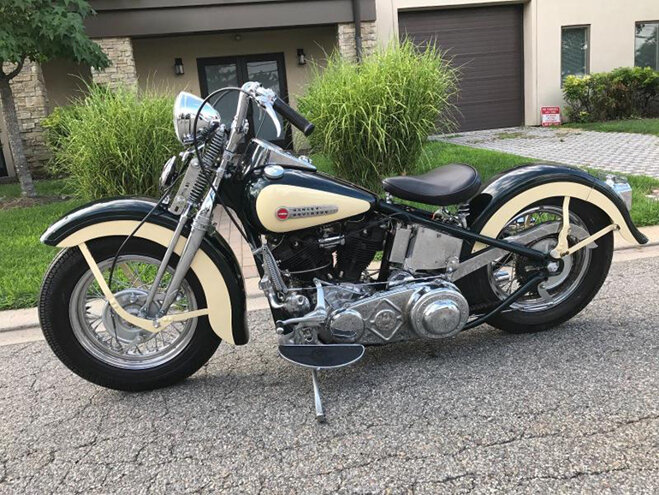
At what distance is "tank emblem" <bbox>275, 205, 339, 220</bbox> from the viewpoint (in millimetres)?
2506

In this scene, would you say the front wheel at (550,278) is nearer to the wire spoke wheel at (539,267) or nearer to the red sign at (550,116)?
the wire spoke wheel at (539,267)

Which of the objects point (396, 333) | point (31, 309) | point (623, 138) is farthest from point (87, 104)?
point (623, 138)

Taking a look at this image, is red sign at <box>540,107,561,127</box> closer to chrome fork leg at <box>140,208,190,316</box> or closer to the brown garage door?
the brown garage door

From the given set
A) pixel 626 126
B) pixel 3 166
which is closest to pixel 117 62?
pixel 3 166

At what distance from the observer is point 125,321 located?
2709 mm

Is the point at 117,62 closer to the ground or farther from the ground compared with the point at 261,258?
farther from the ground

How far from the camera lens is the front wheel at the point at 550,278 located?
3018mm

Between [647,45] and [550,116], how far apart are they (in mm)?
3768

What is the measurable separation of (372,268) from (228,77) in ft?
36.2

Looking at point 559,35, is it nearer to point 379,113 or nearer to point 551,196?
point 379,113

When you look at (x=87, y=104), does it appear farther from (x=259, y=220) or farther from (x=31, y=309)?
(x=259, y=220)

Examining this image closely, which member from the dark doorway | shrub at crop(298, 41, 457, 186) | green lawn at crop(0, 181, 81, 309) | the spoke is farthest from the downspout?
the spoke

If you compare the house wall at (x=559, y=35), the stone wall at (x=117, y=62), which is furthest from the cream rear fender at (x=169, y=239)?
the house wall at (x=559, y=35)

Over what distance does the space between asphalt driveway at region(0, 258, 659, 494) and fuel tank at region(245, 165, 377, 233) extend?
0.85m
